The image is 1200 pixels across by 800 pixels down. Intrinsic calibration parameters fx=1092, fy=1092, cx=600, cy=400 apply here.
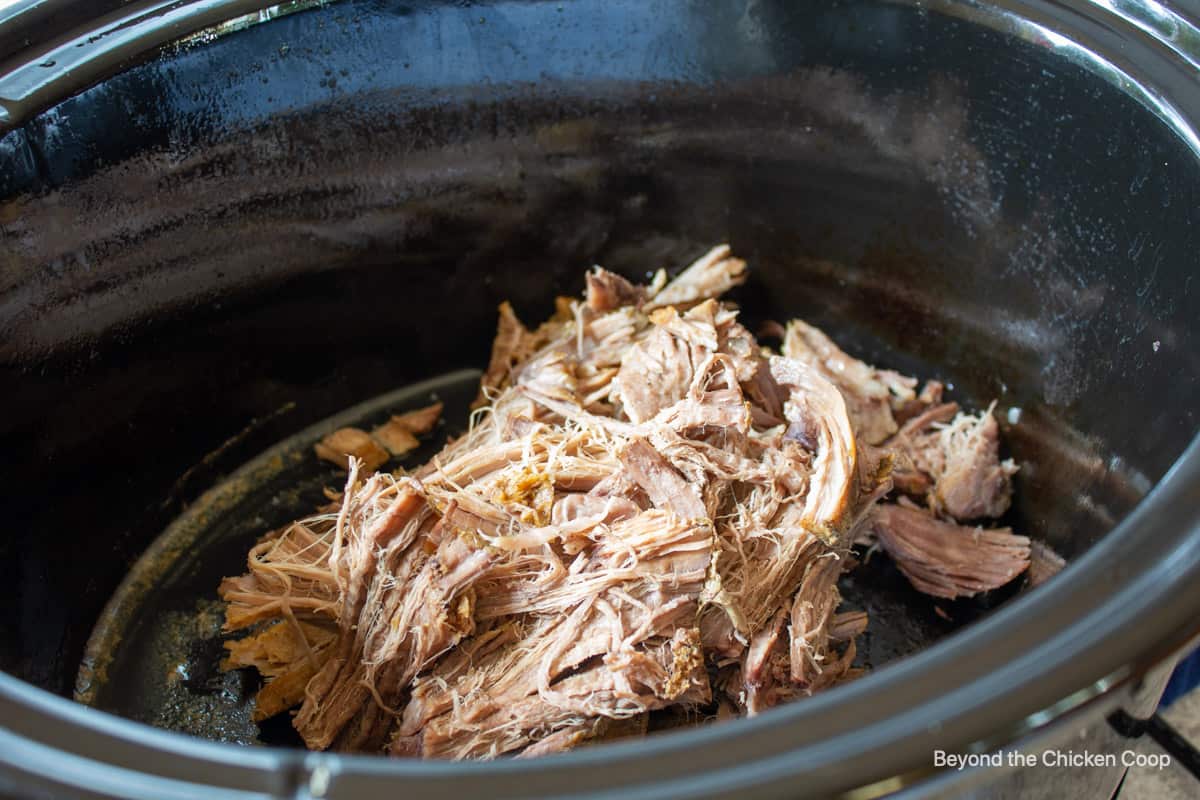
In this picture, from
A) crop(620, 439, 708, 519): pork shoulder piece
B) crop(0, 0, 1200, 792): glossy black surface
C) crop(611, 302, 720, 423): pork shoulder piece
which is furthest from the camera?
crop(611, 302, 720, 423): pork shoulder piece

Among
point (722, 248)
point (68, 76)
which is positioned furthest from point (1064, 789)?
point (68, 76)

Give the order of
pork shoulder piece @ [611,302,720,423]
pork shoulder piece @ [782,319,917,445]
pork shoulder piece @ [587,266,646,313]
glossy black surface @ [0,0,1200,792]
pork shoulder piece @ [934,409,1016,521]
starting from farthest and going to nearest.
A: pork shoulder piece @ [587,266,646,313] → pork shoulder piece @ [782,319,917,445] → pork shoulder piece @ [934,409,1016,521] → pork shoulder piece @ [611,302,720,423] → glossy black surface @ [0,0,1200,792]

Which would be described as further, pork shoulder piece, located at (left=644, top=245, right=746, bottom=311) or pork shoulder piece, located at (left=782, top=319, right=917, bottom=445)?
pork shoulder piece, located at (left=644, top=245, right=746, bottom=311)

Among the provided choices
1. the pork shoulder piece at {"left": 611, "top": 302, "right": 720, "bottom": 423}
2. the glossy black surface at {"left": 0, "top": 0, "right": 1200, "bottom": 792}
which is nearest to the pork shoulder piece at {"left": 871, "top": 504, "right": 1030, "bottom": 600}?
the glossy black surface at {"left": 0, "top": 0, "right": 1200, "bottom": 792}

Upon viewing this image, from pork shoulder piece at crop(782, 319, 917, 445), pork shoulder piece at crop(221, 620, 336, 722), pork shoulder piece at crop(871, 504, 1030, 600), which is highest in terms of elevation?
pork shoulder piece at crop(782, 319, 917, 445)

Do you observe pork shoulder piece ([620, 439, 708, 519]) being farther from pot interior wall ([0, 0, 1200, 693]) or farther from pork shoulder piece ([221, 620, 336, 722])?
pot interior wall ([0, 0, 1200, 693])

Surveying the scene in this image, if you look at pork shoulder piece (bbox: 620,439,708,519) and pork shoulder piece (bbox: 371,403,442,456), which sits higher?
pork shoulder piece (bbox: 620,439,708,519)

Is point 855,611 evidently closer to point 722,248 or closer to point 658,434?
point 658,434

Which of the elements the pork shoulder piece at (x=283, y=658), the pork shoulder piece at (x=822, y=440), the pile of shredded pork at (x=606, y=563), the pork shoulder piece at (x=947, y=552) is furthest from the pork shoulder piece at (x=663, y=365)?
the pork shoulder piece at (x=283, y=658)
